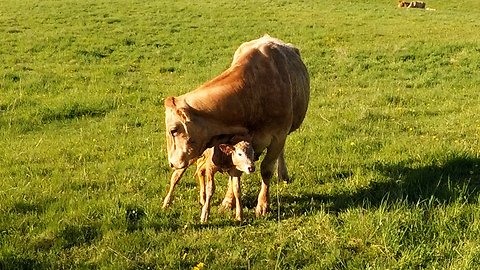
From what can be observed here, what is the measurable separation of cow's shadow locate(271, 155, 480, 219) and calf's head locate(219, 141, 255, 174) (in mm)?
1302

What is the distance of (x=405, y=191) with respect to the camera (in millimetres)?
7117

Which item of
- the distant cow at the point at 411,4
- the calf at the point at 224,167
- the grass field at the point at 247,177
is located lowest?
the distant cow at the point at 411,4

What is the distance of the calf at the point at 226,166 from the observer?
569 cm

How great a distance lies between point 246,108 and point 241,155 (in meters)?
0.73

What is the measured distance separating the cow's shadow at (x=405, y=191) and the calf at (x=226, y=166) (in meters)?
0.71

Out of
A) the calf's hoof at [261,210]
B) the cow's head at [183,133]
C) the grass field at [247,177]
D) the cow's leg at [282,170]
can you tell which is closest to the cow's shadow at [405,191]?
the grass field at [247,177]

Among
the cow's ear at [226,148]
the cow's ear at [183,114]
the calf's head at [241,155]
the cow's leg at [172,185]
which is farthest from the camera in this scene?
the cow's leg at [172,185]

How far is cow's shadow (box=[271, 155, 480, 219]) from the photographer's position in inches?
268

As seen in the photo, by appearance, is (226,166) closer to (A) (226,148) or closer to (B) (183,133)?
(A) (226,148)

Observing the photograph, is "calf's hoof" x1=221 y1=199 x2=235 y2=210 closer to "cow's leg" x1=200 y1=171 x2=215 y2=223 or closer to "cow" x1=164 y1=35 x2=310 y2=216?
"cow" x1=164 y1=35 x2=310 y2=216

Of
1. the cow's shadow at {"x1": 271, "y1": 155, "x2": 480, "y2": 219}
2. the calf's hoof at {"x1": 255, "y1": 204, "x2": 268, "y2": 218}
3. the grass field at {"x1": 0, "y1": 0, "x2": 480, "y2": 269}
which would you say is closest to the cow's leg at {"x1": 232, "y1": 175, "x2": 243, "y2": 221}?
the grass field at {"x1": 0, "y1": 0, "x2": 480, "y2": 269}

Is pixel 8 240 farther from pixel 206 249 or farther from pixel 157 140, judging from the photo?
pixel 157 140

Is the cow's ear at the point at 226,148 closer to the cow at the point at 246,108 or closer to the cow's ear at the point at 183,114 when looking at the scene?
the cow at the point at 246,108

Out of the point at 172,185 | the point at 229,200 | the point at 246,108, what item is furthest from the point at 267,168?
the point at 172,185
